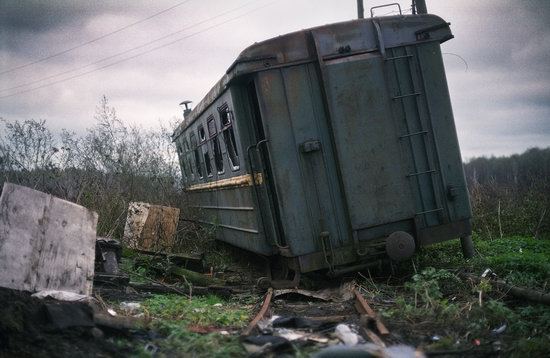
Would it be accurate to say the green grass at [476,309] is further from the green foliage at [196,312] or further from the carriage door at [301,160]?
the green foliage at [196,312]

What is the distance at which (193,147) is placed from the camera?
13.2 meters

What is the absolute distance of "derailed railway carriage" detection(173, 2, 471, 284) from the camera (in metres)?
7.24

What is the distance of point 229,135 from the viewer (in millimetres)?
8828

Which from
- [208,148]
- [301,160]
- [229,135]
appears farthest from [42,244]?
[208,148]

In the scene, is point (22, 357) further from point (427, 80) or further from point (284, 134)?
point (427, 80)

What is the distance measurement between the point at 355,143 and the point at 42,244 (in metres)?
4.08

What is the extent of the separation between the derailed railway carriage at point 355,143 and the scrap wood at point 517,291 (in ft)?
3.15

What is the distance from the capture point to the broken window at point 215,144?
1003cm

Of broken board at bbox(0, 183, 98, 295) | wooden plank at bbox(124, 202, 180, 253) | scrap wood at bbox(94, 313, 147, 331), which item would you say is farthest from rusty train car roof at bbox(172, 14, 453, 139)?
wooden plank at bbox(124, 202, 180, 253)

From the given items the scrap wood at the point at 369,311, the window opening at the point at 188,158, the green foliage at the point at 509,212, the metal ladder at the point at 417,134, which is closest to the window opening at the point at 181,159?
the window opening at the point at 188,158

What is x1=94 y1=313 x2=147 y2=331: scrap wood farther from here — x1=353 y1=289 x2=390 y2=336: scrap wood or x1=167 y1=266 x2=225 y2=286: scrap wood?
x1=167 y1=266 x2=225 y2=286: scrap wood

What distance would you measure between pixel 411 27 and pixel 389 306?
384 cm

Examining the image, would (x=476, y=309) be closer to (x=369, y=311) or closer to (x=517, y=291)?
(x=517, y=291)

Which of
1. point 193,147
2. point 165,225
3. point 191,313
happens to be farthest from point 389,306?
point 193,147
